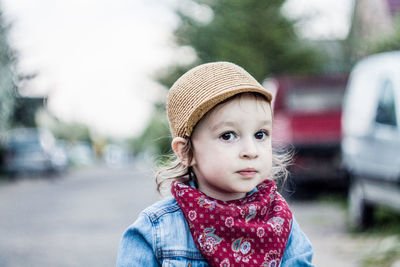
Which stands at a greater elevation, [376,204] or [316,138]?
[316,138]

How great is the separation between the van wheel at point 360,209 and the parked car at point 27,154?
40.9 ft

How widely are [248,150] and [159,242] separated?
16.6 inches

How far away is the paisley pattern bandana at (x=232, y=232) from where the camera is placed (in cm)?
175

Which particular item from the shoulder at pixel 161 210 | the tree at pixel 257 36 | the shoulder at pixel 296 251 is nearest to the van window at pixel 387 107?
the shoulder at pixel 296 251

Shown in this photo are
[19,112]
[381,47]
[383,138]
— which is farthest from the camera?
[19,112]

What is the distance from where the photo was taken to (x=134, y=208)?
9453mm

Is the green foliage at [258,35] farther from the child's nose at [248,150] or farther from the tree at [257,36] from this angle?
the child's nose at [248,150]

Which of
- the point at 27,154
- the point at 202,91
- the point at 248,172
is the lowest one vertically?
the point at 248,172

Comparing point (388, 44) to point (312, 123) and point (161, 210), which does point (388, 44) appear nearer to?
point (312, 123)

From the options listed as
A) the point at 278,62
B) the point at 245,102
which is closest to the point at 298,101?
the point at 245,102

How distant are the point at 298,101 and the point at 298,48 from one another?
377 inches

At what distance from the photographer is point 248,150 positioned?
1.81m

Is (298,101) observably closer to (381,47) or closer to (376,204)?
(381,47)

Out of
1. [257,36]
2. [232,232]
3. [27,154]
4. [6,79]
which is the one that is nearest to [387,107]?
[232,232]
